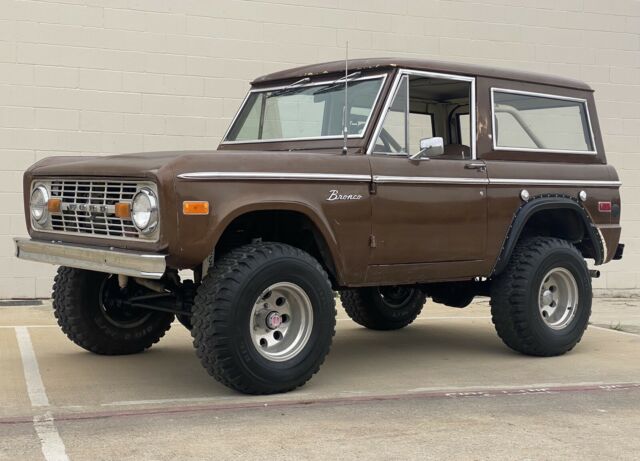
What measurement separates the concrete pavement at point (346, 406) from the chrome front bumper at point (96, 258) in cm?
78

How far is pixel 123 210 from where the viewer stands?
5.26m

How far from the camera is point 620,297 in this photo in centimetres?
1215

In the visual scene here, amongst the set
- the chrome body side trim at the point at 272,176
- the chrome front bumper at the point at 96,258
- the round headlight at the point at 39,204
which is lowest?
the chrome front bumper at the point at 96,258

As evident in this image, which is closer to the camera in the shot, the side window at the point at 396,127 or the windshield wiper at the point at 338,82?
the side window at the point at 396,127

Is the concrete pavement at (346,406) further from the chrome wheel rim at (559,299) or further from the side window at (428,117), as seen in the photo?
the side window at (428,117)

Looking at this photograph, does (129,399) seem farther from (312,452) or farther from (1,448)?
(312,452)

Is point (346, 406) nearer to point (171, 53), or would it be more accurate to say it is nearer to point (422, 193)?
point (422, 193)

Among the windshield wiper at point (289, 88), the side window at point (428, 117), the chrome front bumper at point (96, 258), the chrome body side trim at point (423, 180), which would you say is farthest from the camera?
the windshield wiper at point (289, 88)

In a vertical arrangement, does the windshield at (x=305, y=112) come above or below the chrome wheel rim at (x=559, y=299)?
→ above

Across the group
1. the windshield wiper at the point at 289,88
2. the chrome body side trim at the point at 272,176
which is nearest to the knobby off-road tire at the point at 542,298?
the chrome body side trim at the point at 272,176

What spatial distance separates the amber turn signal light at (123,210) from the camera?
5238mm

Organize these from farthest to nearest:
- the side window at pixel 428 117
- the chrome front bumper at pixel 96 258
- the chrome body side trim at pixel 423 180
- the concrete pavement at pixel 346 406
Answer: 1. the side window at pixel 428 117
2. the chrome body side trim at pixel 423 180
3. the chrome front bumper at pixel 96 258
4. the concrete pavement at pixel 346 406

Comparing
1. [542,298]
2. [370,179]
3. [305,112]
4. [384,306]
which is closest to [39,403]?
[370,179]

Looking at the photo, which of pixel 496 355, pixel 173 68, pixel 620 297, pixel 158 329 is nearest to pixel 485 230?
pixel 496 355
